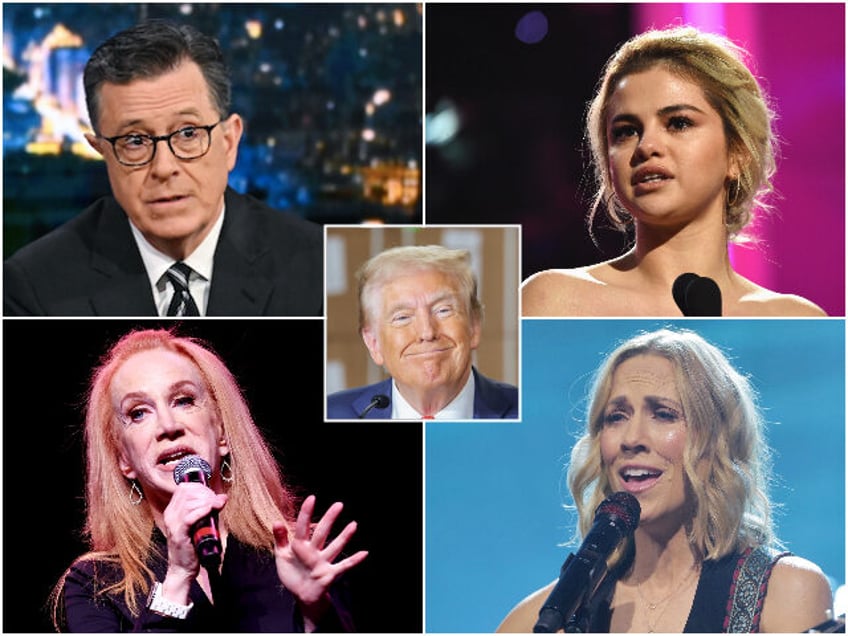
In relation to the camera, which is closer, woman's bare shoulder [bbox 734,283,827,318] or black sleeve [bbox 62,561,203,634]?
black sleeve [bbox 62,561,203,634]

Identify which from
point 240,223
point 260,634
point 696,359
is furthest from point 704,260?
point 260,634

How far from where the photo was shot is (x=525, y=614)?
6391 millimetres

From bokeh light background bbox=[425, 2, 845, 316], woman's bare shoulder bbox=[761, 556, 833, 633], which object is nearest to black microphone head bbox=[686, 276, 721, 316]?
bokeh light background bbox=[425, 2, 845, 316]

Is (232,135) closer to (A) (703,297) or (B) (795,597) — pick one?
(A) (703,297)

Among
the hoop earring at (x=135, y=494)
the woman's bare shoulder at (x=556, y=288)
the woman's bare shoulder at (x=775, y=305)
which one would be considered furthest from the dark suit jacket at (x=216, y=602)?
the woman's bare shoulder at (x=775, y=305)

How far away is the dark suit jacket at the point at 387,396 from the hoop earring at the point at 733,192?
3.48 ft

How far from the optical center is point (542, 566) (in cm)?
639

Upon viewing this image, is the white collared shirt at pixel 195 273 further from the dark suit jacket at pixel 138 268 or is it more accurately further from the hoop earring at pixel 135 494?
the hoop earring at pixel 135 494

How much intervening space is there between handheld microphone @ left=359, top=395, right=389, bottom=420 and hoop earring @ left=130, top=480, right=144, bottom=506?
85cm

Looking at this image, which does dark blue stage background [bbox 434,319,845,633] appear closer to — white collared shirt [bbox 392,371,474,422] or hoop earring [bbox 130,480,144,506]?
white collared shirt [bbox 392,371,474,422]

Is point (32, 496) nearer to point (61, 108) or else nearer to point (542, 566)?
point (61, 108)

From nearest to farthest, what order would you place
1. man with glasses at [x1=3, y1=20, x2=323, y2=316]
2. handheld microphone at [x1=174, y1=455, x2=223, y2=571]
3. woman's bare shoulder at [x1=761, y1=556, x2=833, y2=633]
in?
handheld microphone at [x1=174, y1=455, x2=223, y2=571]
man with glasses at [x1=3, y1=20, x2=323, y2=316]
woman's bare shoulder at [x1=761, y1=556, x2=833, y2=633]

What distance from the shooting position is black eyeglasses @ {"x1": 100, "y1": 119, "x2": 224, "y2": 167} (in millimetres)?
6227

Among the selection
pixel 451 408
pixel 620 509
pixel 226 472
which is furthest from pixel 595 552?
pixel 226 472
